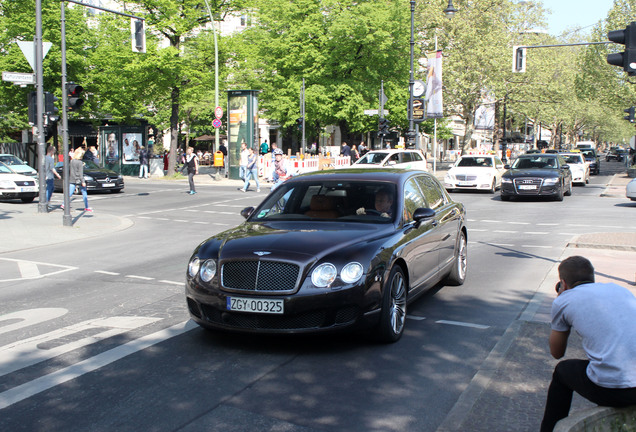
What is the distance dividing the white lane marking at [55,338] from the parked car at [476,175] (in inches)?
802

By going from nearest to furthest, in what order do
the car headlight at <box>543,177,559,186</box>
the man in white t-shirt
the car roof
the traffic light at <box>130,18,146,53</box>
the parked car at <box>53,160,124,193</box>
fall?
the man in white t-shirt → the car roof → the traffic light at <box>130,18,146,53</box> → the car headlight at <box>543,177,559,186</box> → the parked car at <box>53,160,124,193</box>

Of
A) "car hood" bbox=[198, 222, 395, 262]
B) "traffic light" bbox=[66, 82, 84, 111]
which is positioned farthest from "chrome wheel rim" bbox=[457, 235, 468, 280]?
"traffic light" bbox=[66, 82, 84, 111]

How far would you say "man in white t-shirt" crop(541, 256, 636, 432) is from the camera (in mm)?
3215

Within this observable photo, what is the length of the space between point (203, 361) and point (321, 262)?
48.9 inches

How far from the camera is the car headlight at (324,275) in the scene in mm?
5434

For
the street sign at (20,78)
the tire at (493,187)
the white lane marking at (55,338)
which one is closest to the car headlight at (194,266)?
the white lane marking at (55,338)

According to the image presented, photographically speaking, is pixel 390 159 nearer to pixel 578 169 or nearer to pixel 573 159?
pixel 578 169

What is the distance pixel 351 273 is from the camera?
5531mm

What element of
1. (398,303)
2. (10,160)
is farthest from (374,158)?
(398,303)

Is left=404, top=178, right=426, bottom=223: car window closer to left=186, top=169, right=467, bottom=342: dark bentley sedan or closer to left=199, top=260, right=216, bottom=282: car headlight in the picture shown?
left=186, top=169, right=467, bottom=342: dark bentley sedan

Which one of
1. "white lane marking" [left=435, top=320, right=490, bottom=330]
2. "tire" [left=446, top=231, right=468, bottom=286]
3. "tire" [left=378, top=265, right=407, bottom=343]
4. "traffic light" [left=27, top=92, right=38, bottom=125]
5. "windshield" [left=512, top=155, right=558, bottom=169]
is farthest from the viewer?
"windshield" [left=512, top=155, right=558, bottom=169]

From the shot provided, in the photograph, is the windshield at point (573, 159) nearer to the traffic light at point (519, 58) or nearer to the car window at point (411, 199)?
the traffic light at point (519, 58)

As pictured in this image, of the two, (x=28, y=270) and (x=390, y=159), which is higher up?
(x=390, y=159)

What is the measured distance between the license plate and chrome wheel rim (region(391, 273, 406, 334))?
1.09m
